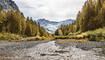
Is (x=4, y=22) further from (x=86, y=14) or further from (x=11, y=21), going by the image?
(x=86, y=14)

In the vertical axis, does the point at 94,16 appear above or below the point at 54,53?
above

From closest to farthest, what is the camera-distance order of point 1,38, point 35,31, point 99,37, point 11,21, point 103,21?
point 99,37, point 1,38, point 103,21, point 11,21, point 35,31

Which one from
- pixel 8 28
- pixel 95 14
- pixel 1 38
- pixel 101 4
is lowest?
pixel 1 38

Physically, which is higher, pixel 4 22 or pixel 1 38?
pixel 4 22

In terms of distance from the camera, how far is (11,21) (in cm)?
8294

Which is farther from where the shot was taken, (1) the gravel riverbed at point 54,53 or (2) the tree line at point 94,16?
(2) the tree line at point 94,16

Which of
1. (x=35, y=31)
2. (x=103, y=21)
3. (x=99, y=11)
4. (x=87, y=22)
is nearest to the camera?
(x=103, y=21)

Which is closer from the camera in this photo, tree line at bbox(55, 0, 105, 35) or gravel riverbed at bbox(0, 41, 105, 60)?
gravel riverbed at bbox(0, 41, 105, 60)

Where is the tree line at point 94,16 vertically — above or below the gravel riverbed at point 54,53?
above

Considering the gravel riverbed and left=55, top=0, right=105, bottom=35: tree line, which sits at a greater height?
left=55, top=0, right=105, bottom=35: tree line

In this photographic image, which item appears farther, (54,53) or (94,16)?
(94,16)

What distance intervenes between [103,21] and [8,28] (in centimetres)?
5523

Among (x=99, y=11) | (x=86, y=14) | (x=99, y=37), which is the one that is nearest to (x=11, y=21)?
(x=86, y=14)

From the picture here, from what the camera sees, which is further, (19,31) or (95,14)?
(19,31)
